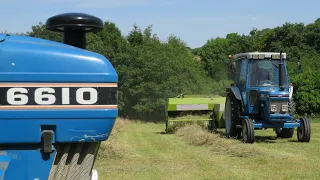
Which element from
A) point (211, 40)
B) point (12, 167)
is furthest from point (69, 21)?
point (211, 40)

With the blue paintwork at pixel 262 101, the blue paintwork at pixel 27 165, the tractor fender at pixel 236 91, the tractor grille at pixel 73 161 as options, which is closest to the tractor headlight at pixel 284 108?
the blue paintwork at pixel 262 101

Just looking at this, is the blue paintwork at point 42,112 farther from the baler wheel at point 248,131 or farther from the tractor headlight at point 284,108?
Answer: the tractor headlight at point 284,108

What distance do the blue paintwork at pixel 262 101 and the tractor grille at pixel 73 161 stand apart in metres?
10.2

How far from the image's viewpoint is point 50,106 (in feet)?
9.97

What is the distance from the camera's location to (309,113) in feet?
112

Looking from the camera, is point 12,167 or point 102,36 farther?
point 102,36

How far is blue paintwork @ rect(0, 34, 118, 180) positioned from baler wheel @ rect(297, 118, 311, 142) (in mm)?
10625

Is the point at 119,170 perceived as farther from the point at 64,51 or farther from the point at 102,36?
the point at 102,36

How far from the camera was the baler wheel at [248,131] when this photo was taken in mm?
12750

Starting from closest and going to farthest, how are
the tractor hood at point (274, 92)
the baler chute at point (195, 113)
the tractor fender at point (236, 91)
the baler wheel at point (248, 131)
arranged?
the baler wheel at point (248, 131) < the tractor hood at point (274, 92) < the tractor fender at point (236, 91) < the baler chute at point (195, 113)

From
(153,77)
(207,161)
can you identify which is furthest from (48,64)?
(153,77)

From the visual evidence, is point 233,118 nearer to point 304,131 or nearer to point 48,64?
point 304,131

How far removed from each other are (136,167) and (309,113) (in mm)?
27437

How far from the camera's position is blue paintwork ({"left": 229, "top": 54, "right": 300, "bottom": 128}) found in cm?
1299
